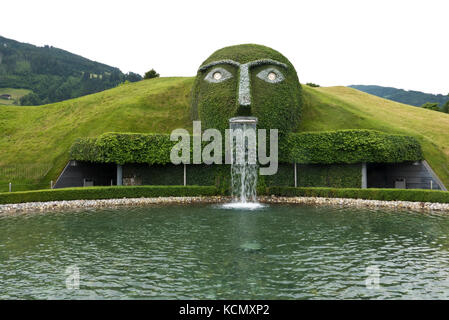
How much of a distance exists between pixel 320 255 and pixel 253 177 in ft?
72.1

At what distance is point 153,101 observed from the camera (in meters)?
53.2

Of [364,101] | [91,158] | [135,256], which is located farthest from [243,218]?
[364,101]

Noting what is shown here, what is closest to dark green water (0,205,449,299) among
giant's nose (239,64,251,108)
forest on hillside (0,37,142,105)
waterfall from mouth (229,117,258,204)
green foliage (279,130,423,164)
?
waterfall from mouth (229,117,258,204)

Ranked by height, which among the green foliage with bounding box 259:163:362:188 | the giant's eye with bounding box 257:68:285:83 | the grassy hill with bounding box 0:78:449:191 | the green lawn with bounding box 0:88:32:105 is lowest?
the green foliage with bounding box 259:163:362:188

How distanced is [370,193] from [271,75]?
16.6 meters

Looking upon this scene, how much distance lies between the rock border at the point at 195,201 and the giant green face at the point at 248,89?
26.2 ft

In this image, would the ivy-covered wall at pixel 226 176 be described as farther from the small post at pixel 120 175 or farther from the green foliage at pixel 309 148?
the green foliage at pixel 309 148

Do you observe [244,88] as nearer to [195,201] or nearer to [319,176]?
[319,176]

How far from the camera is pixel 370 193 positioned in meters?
29.5

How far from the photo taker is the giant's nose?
112 feet

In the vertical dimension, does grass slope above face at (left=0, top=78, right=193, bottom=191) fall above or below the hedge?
above

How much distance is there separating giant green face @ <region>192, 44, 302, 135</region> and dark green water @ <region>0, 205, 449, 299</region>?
1640 cm

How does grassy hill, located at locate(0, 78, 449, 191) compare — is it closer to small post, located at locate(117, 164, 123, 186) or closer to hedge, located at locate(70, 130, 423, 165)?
hedge, located at locate(70, 130, 423, 165)

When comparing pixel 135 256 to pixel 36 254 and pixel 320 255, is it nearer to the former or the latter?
pixel 36 254
